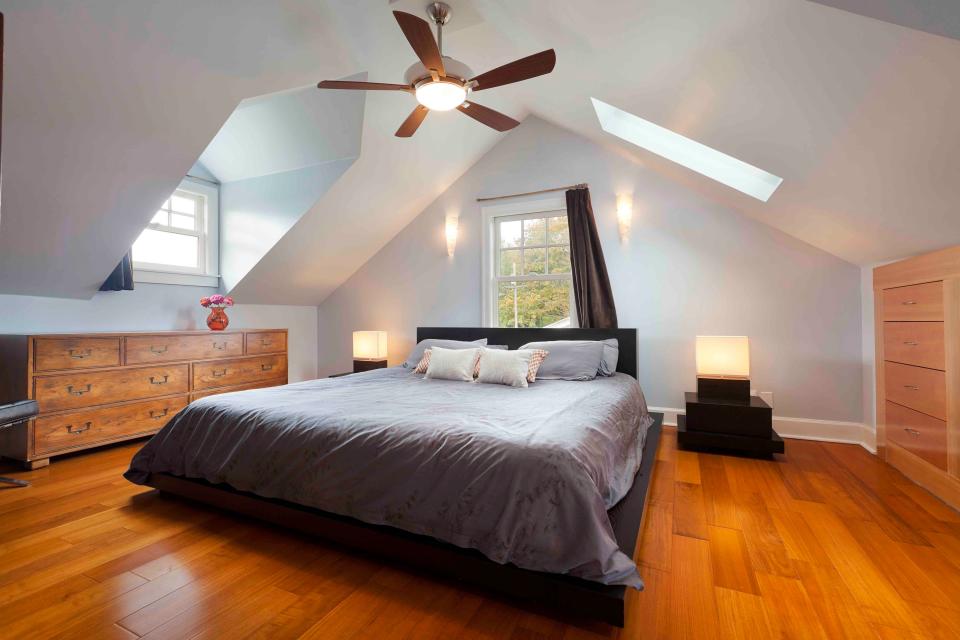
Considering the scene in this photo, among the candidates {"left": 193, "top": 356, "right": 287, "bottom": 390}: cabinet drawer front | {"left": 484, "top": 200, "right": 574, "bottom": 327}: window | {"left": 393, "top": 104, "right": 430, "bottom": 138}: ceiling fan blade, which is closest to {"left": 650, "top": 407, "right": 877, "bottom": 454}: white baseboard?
{"left": 484, "top": 200, "right": 574, "bottom": 327}: window

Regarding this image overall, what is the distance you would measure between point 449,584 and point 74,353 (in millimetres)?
3146

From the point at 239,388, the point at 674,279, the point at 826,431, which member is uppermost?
the point at 674,279

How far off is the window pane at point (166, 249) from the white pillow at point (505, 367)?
3.21m

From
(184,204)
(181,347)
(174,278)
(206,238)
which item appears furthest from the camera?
(206,238)

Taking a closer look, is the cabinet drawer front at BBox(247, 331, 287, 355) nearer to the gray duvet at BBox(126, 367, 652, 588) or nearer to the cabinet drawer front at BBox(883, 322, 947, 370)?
the gray duvet at BBox(126, 367, 652, 588)

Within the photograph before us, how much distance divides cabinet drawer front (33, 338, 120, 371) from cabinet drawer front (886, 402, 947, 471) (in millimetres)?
5185

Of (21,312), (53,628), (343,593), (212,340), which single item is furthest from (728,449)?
(21,312)

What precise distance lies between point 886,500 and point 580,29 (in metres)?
2.86

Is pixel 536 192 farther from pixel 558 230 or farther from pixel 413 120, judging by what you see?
pixel 413 120

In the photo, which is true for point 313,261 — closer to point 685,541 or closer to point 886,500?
point 685,541

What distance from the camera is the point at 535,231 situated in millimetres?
4398

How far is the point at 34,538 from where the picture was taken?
2012 millimetres

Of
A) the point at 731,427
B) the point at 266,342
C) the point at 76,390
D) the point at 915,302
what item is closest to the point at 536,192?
the point at 731,427

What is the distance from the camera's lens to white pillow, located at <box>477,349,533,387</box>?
303cm
